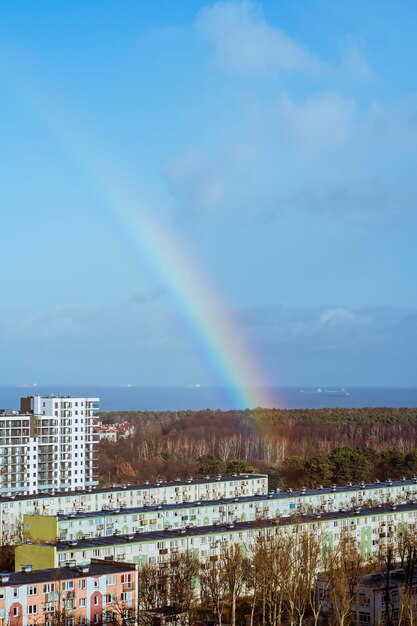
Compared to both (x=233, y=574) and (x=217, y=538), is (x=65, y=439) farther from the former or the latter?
(x=233, y=574)

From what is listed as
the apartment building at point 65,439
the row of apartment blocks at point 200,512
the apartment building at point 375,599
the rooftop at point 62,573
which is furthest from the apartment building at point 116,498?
the apartment building at point 375,599

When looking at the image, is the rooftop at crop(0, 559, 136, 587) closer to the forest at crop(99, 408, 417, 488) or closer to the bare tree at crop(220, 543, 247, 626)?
the bare tree at crop(220, 543, 247, 626)

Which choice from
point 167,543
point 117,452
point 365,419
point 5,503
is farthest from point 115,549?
point 365,419

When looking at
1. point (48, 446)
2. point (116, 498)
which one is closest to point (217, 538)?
point (116, 498)

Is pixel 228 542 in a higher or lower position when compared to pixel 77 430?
lower

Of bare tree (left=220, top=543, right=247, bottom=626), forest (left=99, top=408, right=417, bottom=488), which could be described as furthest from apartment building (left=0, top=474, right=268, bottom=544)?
bare tree (left=220, top=543, right=247, bottom=626)

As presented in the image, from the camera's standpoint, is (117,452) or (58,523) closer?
(58,523)

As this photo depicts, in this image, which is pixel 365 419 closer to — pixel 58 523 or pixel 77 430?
pixel 77 430

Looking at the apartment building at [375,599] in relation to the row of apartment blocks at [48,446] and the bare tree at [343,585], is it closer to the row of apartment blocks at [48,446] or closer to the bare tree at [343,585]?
the bare tree at [343,585]
